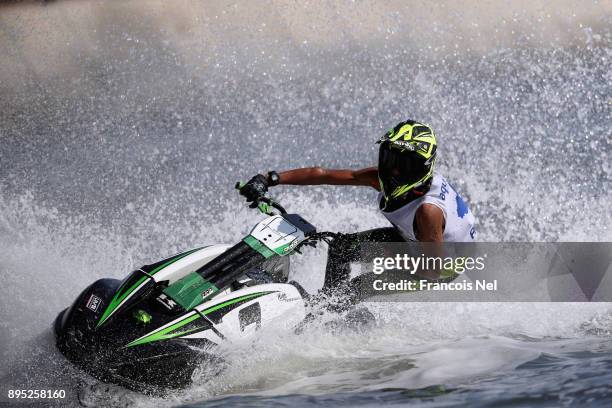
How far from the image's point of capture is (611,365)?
4.59m

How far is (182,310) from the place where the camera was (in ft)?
15.0

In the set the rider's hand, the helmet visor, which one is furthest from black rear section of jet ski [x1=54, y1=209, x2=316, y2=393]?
the helmet visor

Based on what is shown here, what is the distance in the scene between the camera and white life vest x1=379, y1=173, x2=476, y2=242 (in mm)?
5277

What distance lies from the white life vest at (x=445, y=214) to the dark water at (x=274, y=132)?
753mm

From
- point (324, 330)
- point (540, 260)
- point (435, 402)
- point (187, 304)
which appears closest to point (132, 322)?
point (187, 304)

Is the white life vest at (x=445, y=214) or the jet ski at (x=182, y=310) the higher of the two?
the white life vest at (x=445, y=214)

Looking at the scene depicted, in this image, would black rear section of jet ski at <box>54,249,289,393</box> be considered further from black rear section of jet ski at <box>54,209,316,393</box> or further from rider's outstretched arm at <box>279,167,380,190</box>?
rider's outstretched arm at <box>279,167,380,190</box>

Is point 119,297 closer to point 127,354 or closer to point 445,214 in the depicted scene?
point 127,354

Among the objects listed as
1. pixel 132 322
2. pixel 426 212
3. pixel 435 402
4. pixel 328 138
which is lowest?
pixel 435 402

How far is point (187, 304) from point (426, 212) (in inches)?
64.1

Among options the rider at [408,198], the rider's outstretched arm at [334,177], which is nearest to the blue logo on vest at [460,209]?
the rider at [408,198]

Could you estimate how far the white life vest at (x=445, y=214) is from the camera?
17.3 feet

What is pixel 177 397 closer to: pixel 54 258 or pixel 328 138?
pixel 54 258
